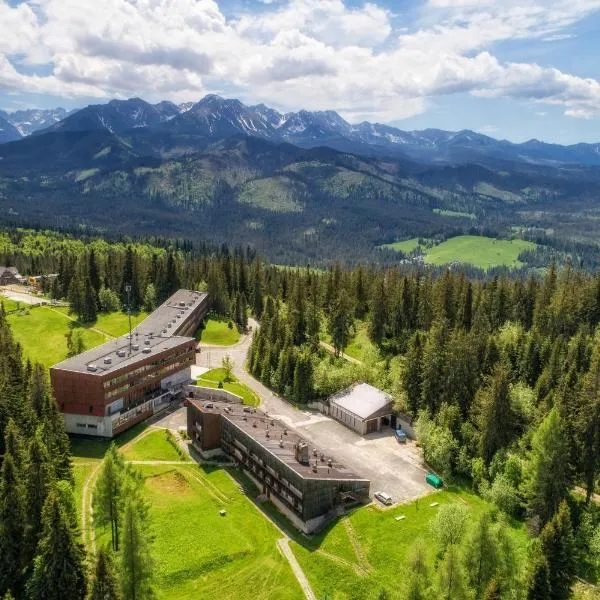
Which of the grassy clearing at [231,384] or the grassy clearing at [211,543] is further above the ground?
the grassy clearing at [211,543]

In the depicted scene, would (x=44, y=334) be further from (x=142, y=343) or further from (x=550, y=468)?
(x=550, y=468)

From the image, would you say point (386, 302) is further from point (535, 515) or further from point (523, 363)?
point (535, 515)

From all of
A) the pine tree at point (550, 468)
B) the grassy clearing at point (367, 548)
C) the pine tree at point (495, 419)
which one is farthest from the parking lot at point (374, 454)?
the pine tree at point (550, 468)

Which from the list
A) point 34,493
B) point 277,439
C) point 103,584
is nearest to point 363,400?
point 277,439

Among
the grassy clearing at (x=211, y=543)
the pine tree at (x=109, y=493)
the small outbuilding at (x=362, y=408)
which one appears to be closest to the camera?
the pine tree at (x=109, y=493)

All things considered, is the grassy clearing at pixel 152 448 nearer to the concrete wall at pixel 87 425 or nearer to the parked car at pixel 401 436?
the concrete wall at pixel 87 425

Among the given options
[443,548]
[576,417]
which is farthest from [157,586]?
[576,417]

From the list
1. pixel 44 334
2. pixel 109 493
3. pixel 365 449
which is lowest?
pixel 365 449
